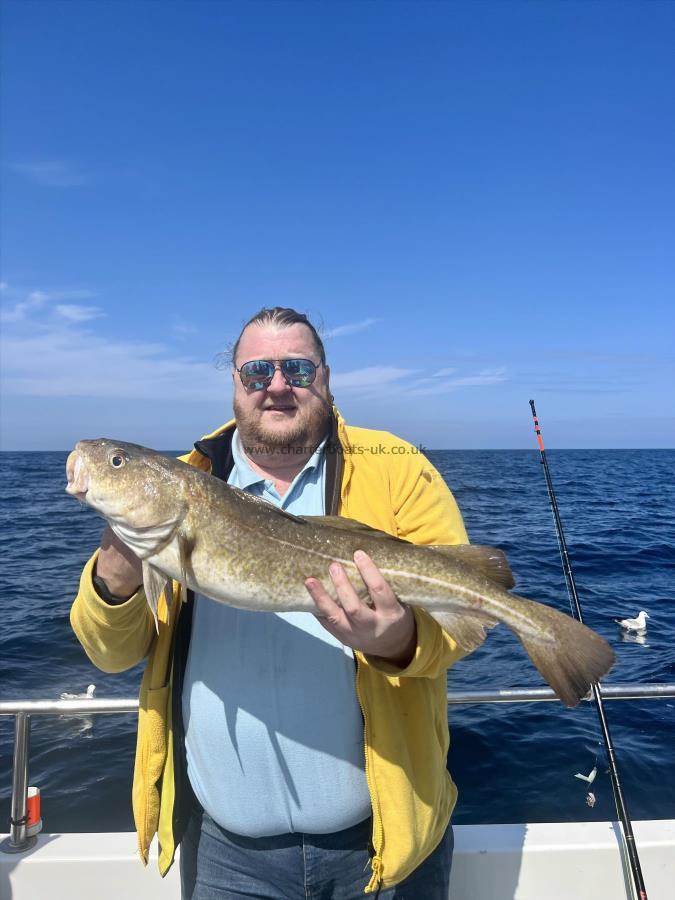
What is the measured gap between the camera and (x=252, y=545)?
298cm

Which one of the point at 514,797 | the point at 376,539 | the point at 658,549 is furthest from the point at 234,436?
the point at 658,549

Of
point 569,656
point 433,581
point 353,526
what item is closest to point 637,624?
point 569,656

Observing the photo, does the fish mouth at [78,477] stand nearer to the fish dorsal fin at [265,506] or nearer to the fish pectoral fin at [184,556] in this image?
the fish pectoral fin at [184,556]

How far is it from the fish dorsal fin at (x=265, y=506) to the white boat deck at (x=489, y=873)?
253 cm

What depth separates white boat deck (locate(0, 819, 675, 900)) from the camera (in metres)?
3.84

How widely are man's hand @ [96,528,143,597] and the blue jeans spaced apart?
1.29 m

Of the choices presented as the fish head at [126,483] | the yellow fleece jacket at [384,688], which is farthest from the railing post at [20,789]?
the fish head at [126,483]

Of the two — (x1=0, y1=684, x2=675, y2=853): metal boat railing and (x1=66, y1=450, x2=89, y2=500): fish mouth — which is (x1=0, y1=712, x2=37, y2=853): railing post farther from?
(x1=66, y1=450, x2=89, y2=500): fish mouth

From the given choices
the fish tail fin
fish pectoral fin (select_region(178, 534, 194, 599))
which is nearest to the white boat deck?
the fish tail fin

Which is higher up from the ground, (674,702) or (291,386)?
(291,386)

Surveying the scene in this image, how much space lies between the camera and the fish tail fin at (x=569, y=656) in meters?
2.81

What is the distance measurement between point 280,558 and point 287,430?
0.77 metres

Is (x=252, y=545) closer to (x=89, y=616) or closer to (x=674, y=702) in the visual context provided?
(x=89, y=616)

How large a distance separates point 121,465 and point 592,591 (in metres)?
14.5
